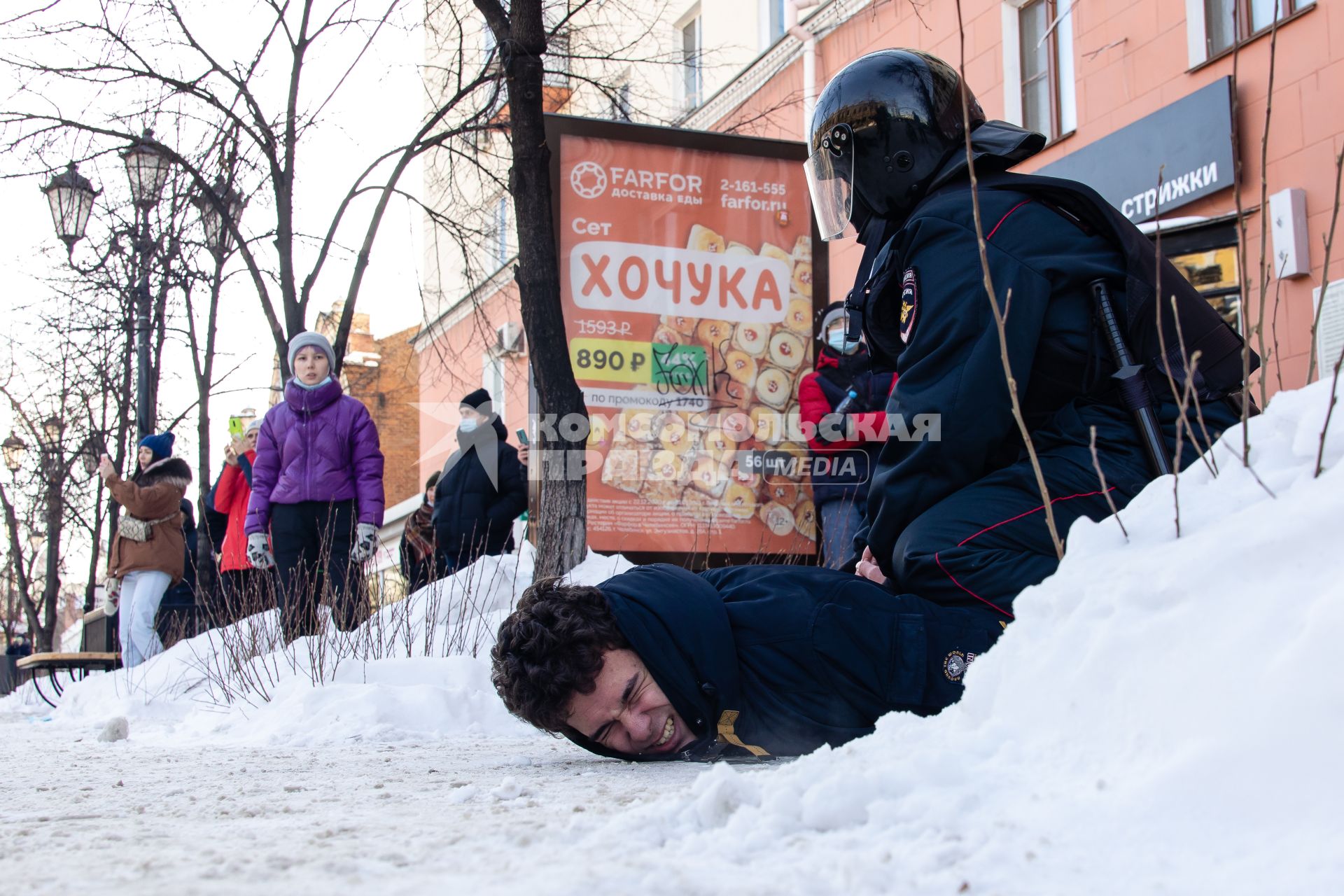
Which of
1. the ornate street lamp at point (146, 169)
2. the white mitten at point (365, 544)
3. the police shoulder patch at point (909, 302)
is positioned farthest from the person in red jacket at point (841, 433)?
the ornate street lamp at point (146, 169)

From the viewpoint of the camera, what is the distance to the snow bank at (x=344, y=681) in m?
4.53

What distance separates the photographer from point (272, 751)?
13.0 feet

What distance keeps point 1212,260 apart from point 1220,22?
5.86 feet

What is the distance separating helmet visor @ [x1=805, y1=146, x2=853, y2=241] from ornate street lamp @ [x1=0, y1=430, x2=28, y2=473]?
18095 millimetres

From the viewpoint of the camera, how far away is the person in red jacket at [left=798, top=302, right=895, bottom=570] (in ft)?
21.8

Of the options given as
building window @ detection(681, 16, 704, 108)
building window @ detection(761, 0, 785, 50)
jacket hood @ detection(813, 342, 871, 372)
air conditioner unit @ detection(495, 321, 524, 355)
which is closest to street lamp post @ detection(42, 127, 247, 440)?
jacket hood @ detection(813, 342, 871, 372)

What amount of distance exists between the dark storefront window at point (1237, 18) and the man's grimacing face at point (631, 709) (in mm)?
7658

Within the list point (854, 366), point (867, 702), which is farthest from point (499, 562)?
point (867, 702)

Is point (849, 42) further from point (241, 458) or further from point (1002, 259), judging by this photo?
point (1002, 259)

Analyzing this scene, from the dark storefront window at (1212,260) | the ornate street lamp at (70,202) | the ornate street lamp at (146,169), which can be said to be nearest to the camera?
the dark storefront window at (1212,260)

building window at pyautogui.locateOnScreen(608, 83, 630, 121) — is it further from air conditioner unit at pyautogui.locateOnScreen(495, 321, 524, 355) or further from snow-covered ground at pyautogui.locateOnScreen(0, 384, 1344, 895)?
air conditioner unit at pyautogui.locateOnScreen(495, 321, 524, 355)

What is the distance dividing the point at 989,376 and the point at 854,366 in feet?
13.8

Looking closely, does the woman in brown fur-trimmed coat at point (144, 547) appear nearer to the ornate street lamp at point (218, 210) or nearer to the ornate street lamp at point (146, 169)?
the ornate street lamp at point (218, 210)

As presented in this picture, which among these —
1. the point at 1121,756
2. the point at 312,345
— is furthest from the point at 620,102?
the point at 1121,756
